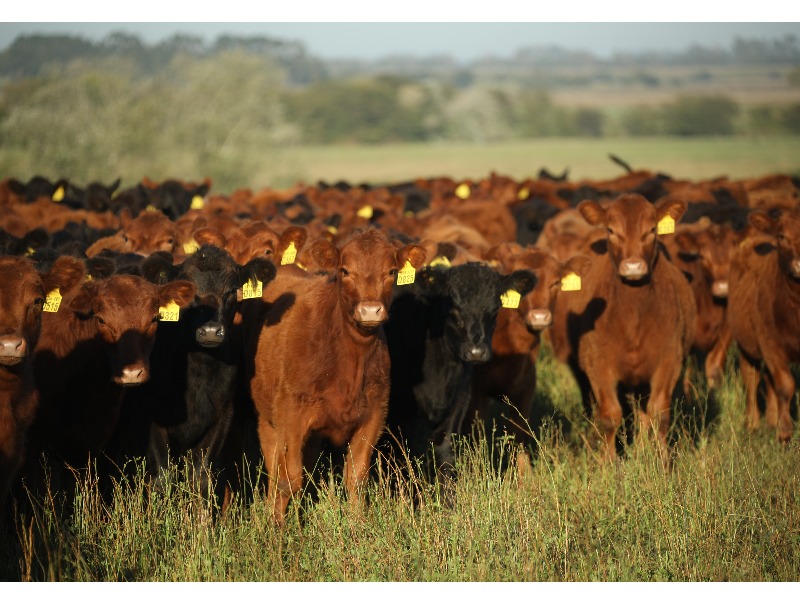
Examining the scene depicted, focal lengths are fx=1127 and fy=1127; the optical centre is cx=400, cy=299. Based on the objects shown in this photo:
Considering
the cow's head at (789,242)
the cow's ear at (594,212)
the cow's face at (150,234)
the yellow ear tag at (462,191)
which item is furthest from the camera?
the yellow ear tag at (462,191)

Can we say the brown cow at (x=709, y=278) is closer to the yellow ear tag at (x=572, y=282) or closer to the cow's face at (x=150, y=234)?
the yellow ear tag at (x=572, y=282)

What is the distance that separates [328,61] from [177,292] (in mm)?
106594

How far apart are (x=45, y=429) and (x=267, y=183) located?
3706cm

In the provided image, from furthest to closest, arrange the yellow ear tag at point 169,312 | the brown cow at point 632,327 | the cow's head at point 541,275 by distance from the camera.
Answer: the brown cow at point 632,327 → the cow's head at point 541,275 → the yellow ear tag at point 169,312

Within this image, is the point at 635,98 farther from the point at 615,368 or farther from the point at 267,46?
the point at 615,368

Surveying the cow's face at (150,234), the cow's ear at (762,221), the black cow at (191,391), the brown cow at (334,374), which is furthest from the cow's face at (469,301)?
the cow's face at (150,234)

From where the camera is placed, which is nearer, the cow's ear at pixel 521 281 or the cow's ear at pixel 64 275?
the cow's ear at pixel 64 275

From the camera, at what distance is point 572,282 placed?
793 cm

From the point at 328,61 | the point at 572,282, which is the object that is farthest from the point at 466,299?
the point at 328,61

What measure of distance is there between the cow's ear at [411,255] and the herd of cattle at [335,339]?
1 cm

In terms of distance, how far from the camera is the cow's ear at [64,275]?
573 cm

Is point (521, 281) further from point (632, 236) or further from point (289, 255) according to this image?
point (289, 255)

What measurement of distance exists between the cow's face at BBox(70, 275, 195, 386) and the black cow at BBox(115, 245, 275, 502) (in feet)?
0.91

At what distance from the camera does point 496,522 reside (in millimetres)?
5902
